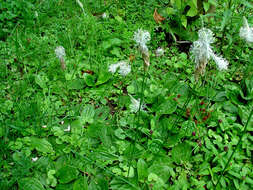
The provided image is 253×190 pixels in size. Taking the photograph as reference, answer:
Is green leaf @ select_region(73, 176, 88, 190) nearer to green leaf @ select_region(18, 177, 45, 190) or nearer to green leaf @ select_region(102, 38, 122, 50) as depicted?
green leaf @ select_region(18, 177, 45, 190)

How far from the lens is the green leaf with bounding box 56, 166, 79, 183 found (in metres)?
1.81

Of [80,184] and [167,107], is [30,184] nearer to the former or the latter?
[80,184]

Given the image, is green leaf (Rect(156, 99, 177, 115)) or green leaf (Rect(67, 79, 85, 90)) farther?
green leaf (Rect(67, 79, 85, 90))

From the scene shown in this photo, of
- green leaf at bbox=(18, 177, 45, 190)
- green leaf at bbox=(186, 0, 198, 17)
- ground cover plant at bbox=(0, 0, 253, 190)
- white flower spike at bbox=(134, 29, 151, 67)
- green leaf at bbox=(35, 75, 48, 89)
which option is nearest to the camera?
white flower spike at bbox=(134, 29, 151, 67)

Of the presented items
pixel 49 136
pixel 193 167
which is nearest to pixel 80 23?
pixel 49 136

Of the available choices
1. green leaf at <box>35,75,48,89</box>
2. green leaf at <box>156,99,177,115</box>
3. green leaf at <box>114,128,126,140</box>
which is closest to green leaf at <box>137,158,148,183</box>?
green leaf at <box>114,128,126,140</box>

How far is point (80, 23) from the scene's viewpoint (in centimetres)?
291

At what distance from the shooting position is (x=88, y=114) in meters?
2.22

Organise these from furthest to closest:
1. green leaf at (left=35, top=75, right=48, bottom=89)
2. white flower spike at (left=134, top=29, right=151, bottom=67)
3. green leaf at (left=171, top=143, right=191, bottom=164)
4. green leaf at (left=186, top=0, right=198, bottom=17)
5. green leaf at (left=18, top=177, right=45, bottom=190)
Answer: green leaf at (left=186, top=0, right=198, bottom=17) → green leaf at (left=35, top=75, right=48, bottom=89) → green leaf at (left=171, top=143, right=191, bottom=164) → green leaf at (left=18, top=177, right=45, bottom=190) → white flower spike at (left=134, top=29, right=151, bottom=67)

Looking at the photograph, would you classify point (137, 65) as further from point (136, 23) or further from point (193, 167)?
point (193, 167)

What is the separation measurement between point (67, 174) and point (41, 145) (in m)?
0.32

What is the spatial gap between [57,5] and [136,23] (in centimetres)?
103

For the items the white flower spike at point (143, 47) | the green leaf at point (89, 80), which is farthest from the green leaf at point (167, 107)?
the white flower spike at point (143, 47)

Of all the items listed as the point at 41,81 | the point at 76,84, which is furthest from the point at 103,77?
the point at 41,81
